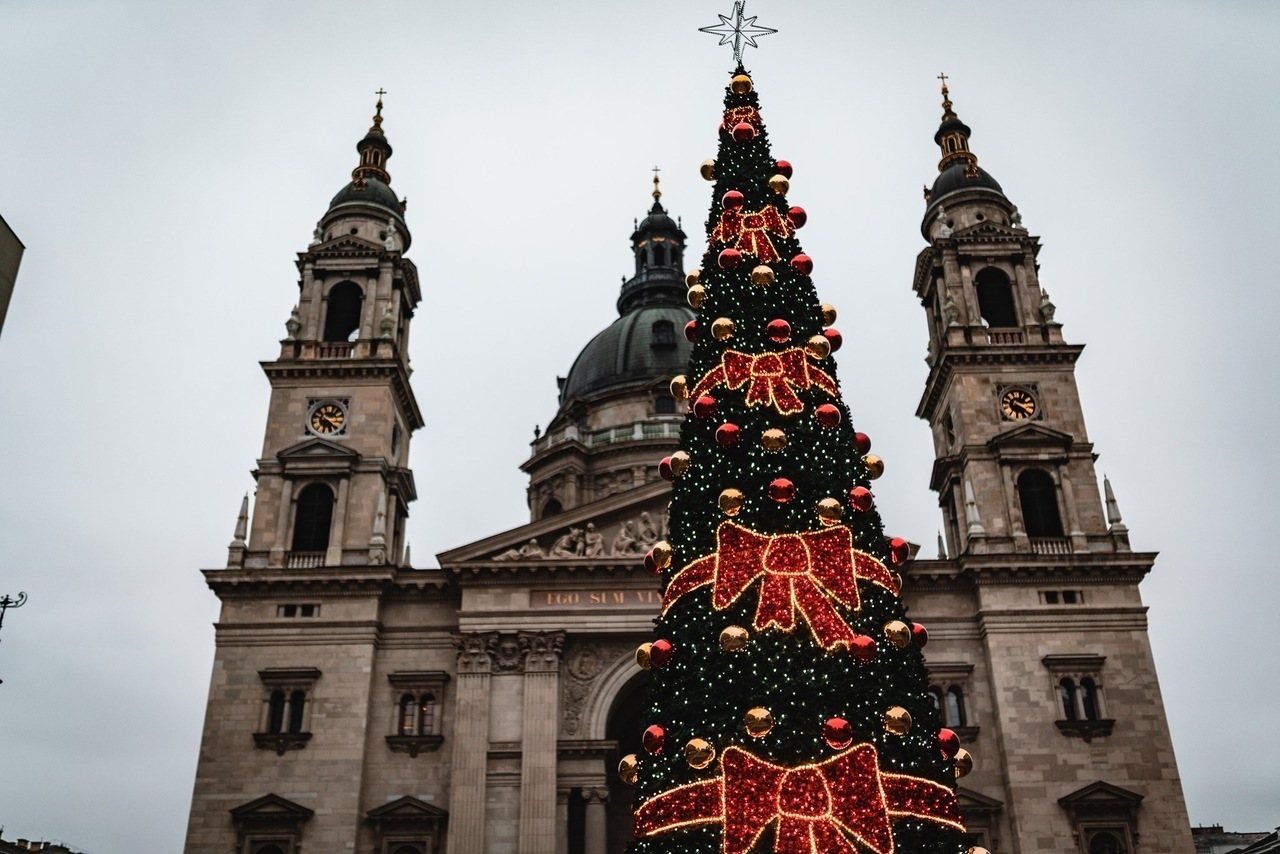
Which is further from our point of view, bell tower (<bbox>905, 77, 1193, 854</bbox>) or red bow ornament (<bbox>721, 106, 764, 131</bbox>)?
bell tower (<bbox>905, 77, 1193, 854</bbox>)

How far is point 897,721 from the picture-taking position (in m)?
12.3

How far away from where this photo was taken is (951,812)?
40.8 ft

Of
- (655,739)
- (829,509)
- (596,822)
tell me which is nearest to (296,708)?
(596,822)

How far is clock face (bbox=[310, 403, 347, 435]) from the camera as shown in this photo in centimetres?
3781

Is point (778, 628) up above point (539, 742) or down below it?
below

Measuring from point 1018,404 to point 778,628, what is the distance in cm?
2775

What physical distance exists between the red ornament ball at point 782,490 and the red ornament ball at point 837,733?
2678 mm

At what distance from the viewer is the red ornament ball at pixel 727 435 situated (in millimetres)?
14016

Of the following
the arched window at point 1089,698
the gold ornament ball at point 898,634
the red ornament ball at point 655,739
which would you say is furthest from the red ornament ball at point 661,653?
the arched window at point 1089,698

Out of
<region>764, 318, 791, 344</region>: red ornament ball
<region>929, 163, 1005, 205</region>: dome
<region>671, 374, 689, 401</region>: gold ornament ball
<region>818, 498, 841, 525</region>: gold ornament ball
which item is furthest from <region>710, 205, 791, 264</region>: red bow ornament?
<region>929, 163, 1005, 205</region>: dome

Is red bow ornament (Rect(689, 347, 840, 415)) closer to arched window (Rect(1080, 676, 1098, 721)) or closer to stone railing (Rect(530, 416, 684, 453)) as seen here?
arched window (Rect(1080, 676, 1098, 721))

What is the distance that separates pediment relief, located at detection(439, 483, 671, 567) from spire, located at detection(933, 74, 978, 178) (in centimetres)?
1867

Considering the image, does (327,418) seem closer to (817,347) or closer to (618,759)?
(618,759)

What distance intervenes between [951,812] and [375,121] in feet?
135
